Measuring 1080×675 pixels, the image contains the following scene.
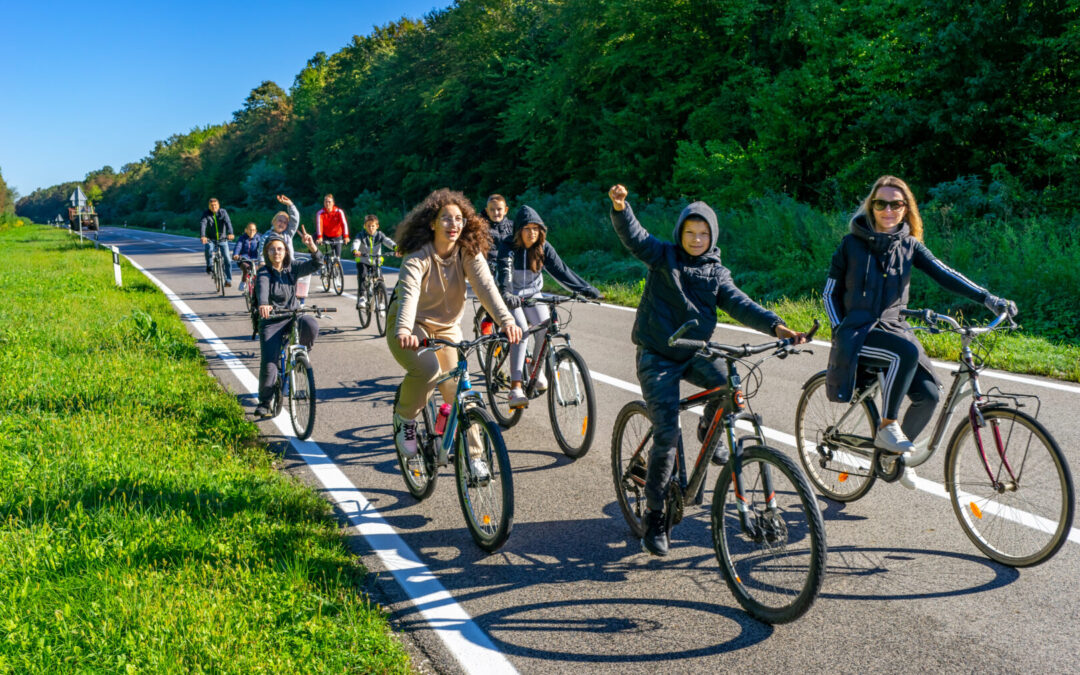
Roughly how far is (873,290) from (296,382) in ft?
15.6

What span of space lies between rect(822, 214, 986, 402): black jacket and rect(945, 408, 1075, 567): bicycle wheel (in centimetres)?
55

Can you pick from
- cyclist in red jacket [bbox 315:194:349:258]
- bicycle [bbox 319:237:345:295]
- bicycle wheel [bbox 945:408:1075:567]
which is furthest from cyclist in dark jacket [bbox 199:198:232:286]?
bicycle wheel [bbox 945:408:1075:567]

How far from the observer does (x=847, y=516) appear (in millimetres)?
4961

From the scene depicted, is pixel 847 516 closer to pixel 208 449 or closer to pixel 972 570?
pixel 972 570

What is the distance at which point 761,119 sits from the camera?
21078 millimetres

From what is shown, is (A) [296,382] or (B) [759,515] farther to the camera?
(A) [296,382]

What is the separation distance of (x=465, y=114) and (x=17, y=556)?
37880 millimetres

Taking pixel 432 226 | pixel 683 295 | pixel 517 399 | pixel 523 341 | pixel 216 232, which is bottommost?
pixel 517 399

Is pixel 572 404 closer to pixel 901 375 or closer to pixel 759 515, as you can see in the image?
pixel 901 375

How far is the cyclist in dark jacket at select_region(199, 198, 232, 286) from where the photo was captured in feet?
60.6

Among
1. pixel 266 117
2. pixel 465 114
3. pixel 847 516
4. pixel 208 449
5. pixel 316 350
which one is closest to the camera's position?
pixel 847 516

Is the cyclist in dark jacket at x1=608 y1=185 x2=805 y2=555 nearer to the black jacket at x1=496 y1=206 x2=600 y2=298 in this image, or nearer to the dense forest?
the black jacket at x1=496 y1=206 x2=600 y2=298

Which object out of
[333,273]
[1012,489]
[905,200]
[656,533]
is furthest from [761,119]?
[656,533]

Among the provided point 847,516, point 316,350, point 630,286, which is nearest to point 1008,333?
point 847,516
